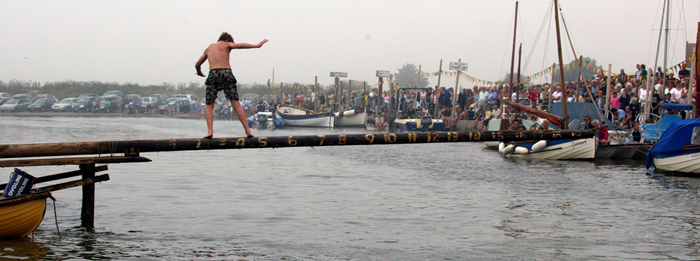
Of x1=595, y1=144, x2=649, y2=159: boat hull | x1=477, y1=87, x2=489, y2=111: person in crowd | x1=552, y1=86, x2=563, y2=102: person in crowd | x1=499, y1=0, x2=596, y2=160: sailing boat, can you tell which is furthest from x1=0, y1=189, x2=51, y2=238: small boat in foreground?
x1=477, y1=87, x2=489, y2=111: person in crowd

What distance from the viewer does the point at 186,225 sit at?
1226cm

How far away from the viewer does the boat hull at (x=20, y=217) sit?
9.84m

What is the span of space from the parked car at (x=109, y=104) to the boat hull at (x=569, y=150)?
57.7 m

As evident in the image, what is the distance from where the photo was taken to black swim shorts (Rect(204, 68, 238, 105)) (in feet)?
35.4

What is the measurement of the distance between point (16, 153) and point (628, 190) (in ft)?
47.8

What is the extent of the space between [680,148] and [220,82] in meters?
15.6

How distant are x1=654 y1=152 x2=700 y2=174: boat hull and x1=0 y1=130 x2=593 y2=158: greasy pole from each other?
11.7m

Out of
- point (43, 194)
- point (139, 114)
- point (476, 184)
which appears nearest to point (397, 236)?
point (43, 194)

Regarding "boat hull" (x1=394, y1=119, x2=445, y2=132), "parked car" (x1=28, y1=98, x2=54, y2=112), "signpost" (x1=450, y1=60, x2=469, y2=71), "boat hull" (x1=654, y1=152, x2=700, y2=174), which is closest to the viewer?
"boat hull" (x1=654, y1=152, x2=700, y2=174)

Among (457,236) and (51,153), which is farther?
(457,236)

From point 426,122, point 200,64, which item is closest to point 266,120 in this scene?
point 426,122

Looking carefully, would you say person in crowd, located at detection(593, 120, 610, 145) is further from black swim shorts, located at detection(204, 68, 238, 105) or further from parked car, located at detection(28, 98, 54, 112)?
parked car, located at detection(28, 98, 54, 112)

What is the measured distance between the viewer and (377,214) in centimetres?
1370

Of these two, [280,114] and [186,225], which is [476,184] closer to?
[186,225]
